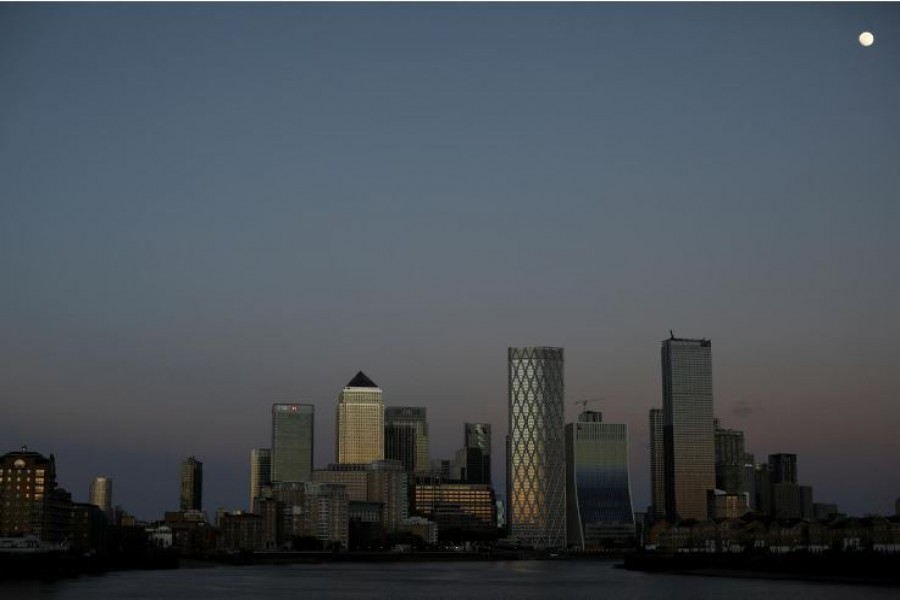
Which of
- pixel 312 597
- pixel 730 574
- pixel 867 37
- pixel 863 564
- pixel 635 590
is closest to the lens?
pixel 867 37

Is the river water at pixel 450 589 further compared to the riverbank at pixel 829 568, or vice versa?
the riverbank at pixel 829 568

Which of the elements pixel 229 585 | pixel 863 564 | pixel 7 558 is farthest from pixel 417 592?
pixel 7 558

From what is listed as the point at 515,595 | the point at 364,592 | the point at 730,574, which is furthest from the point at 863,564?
the point at 364,592

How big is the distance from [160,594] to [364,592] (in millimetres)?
23169

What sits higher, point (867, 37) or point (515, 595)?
point (867, 37)

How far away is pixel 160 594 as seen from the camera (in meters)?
145

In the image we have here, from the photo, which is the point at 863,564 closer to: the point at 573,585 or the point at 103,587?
the point at 573,585

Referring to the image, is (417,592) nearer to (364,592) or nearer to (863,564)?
(364,592)

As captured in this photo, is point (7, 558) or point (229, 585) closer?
point (229, 585)

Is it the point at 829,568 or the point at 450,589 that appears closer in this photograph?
the point at 450,589

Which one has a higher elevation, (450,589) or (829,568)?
(829,568)

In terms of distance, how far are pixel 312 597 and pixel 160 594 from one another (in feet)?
60.3

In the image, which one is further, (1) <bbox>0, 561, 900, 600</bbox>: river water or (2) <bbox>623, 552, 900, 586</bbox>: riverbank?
(2) <bbox>623, 552, 900, 586</bbox>: riverbank

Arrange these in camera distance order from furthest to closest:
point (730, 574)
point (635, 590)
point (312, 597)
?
point (730, 574)
point (635, 590)
point (312, 597)
